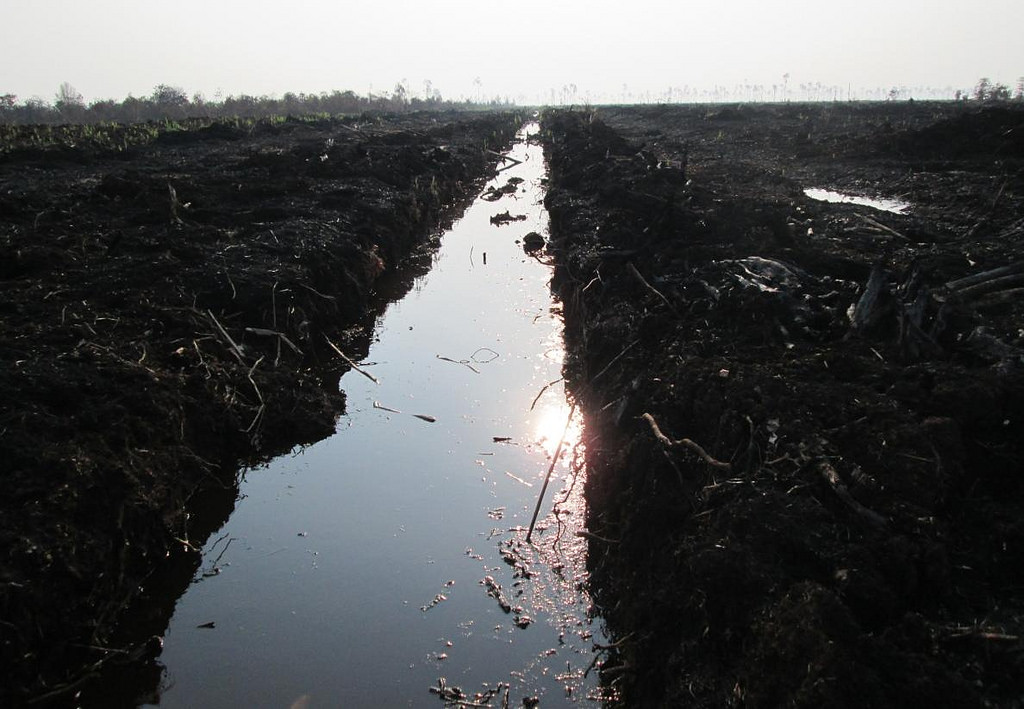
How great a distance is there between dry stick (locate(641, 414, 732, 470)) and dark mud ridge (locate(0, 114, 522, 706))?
3513mm

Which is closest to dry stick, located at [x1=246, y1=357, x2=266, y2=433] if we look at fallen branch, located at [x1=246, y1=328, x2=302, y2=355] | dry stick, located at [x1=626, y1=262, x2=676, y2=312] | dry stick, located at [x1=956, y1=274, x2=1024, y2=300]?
fallen branch, located at [x1=246, y1=328, x2=302, y2=355]

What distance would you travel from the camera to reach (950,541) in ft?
10.3

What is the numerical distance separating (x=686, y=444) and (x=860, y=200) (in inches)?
454

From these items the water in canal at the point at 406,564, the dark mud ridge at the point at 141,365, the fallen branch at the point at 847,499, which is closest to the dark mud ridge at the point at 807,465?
the fallen branch at the point at 847,499

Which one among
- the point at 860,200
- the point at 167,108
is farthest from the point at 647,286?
the point at 167,108

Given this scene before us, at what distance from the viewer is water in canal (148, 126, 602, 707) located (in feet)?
12.2

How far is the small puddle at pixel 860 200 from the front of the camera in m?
11.9

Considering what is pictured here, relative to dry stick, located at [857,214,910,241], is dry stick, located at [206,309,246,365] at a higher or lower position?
lower

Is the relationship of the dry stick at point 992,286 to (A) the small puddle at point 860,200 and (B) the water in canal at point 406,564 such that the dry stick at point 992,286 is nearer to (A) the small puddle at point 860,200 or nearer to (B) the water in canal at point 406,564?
(B) the water in canal at point 406,564

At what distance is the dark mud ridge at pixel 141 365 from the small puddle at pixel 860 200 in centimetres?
927

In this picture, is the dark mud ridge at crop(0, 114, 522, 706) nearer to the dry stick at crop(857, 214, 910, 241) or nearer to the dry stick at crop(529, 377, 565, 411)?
the dry stick at crop(529, 377, 565, 411)

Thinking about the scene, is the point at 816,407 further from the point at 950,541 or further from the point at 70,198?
the point at 70,198

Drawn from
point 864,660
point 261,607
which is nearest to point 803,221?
point 864,660

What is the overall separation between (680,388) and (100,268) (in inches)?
274
